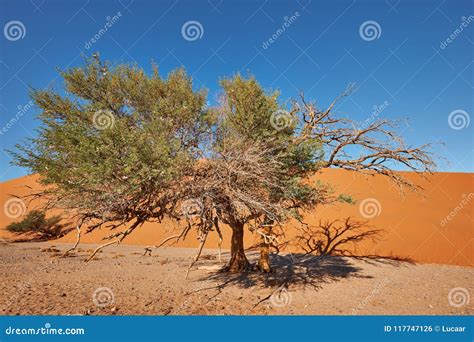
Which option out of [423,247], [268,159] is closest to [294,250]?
[423,247]

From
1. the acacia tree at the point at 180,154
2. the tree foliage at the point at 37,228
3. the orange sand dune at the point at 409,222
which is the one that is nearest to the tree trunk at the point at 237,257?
the acacia tree at the point at 180,154

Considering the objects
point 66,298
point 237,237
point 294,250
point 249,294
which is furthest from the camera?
point 294,250

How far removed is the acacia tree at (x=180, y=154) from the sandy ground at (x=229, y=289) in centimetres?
151

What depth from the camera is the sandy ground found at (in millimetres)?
6801

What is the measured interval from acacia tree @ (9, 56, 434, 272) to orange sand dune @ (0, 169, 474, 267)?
13.2 ft

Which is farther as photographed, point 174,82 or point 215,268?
point 215,268

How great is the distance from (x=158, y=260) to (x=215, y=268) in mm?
3781

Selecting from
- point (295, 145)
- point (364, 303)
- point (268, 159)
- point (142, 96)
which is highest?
point (142, 96)

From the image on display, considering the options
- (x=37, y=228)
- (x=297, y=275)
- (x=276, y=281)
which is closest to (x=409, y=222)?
(x=297, y=275)

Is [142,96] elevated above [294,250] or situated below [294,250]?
above

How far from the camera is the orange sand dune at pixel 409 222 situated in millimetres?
14805

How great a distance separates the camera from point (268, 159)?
7.64 metres

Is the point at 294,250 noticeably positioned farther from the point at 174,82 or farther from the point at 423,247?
the point at 174,82

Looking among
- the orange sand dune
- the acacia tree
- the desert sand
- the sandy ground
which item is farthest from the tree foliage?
the acacia tree
